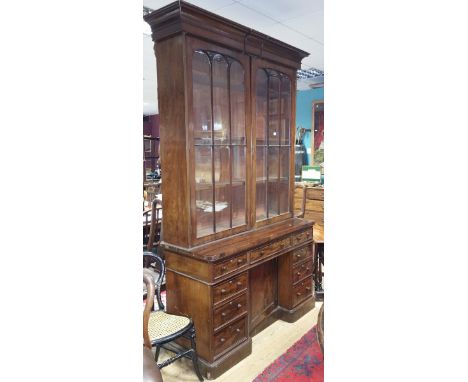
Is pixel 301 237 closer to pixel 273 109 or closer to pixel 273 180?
pixel 273 180

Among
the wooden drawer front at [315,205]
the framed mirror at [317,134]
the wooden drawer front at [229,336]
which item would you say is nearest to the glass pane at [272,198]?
the wooden drawer front at [229,336]

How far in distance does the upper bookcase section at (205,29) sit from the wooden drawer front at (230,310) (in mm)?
1508

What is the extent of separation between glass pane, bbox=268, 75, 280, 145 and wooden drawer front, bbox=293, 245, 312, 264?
844 mm

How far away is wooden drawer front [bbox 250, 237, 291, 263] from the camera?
2156 mm

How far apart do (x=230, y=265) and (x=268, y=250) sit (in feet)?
1.30

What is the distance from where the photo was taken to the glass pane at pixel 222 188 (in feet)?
6.99

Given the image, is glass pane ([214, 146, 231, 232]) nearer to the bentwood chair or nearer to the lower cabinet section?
the lower cabinet section

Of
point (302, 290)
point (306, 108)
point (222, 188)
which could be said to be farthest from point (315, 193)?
point (222, 188)

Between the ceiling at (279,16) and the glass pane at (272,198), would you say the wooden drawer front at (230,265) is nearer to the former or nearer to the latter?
the glass pane at (272,198)

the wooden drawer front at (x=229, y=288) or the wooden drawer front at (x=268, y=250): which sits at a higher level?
the wooden drawer front at (x=268, y=250)

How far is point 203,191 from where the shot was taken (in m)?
2.05
